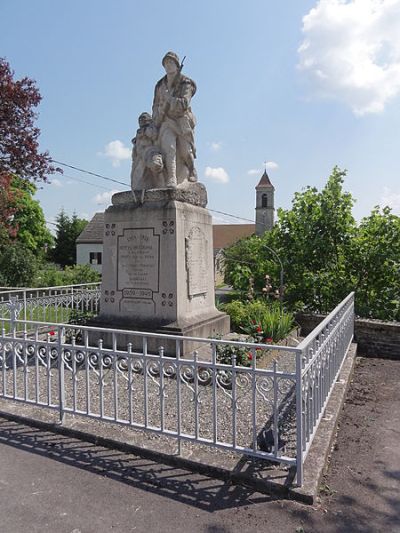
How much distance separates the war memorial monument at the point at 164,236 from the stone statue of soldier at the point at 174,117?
2cm

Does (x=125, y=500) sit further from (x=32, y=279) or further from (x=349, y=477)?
A: (x=32, y=279)

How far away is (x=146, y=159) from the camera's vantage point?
6.76m

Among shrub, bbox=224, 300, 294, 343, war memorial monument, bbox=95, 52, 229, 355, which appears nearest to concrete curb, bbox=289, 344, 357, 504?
war memorial monument, bbox=95, 52, 229, 355

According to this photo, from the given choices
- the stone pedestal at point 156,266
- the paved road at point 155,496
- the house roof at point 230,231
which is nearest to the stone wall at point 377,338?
the stone pedestal at point 156,266

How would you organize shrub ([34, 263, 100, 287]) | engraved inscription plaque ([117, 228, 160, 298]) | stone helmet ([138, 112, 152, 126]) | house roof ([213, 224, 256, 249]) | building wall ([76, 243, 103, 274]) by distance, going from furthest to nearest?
1. house roof ([213, 224, 256, 249])
2. building wall ([76, 243, 103, 274])
3. shrub ([34, 263, 100, 287])
4. stone helmet ([138, 112, 152, 126])
5. engraved inscription plaque ([117, 228, 160, 298])

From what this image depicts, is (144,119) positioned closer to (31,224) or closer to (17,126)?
(17,126)

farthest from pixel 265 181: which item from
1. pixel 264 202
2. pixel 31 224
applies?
pixel 31 224

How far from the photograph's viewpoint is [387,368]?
6.62 m

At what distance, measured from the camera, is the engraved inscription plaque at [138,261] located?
20.2 ft

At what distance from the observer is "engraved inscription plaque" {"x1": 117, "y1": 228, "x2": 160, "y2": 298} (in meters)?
6.14

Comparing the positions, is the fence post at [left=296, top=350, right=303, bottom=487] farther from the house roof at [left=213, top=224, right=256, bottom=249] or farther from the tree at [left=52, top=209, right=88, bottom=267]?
the house roof at [left=213, top=224, right=256, bottom=249]

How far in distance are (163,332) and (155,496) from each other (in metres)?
3.07

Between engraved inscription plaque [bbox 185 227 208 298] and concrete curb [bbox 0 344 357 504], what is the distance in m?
2.93

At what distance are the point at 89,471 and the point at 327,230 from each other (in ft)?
25.5
